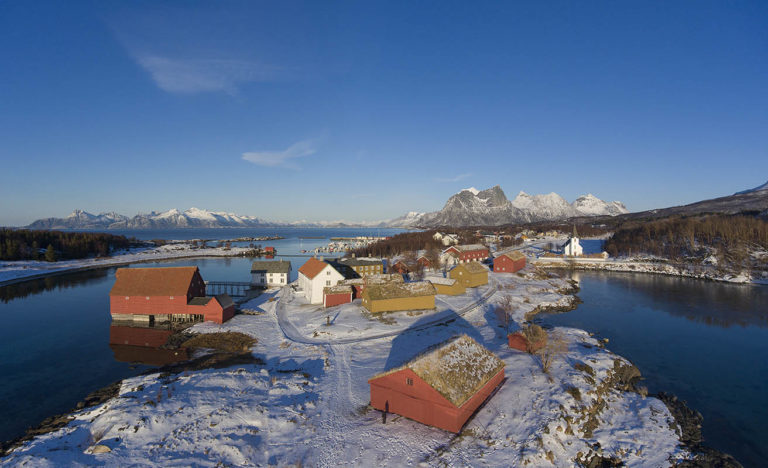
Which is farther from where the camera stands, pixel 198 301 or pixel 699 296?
pixel 699 296

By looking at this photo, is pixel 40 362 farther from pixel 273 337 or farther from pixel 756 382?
pixel 756 382

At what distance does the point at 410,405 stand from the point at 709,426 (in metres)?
15.4

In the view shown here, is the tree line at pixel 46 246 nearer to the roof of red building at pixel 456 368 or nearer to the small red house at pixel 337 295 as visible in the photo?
the small red house at pixel 337 295

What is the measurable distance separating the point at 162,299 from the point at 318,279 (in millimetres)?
15665

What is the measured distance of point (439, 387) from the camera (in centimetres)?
1572

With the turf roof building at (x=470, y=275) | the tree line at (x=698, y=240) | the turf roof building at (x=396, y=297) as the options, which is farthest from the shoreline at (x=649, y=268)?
the turf roof building at (x=396, y=297)

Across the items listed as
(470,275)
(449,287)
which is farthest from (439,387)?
(470,275)

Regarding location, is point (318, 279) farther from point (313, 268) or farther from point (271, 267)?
point (271, 267)

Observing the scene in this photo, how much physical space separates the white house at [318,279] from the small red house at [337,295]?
6.33ft

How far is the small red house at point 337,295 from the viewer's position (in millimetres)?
37750

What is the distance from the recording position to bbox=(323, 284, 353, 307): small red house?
3775 cm

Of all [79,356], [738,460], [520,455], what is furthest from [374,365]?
[79,356]

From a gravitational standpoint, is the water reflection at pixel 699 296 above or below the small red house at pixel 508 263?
below

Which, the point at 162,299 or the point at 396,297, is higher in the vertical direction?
the point at 162,299
